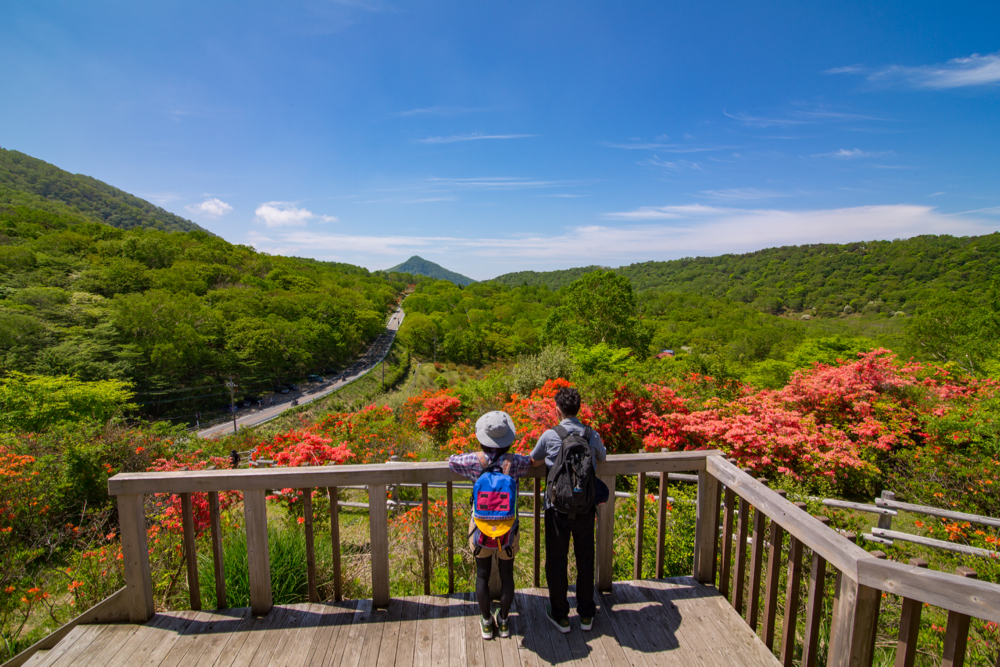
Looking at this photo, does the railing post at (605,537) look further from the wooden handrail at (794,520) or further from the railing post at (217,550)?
the railing post at (217,550)

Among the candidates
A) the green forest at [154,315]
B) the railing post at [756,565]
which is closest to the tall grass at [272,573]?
the railing post at [756,565]

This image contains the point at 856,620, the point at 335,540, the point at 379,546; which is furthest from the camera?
the point at 379,546

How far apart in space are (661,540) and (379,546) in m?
1.67

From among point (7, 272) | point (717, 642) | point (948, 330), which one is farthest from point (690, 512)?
point (7, 272)

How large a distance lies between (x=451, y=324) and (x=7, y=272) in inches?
1990

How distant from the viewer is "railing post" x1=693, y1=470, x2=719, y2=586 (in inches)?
97.7

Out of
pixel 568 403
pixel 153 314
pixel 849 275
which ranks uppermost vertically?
pixel 849 275

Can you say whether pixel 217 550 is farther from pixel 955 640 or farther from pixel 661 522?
pixel 955 640

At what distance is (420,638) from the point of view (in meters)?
2.09

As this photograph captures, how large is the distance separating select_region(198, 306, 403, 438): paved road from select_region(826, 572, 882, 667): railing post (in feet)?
91.7

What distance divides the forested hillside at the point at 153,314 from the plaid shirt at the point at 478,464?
36.6 m

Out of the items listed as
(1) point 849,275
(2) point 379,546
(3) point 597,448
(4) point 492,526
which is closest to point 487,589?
(4) point 492,526

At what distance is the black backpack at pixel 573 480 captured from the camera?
201 centimetres

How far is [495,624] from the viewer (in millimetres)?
2154
